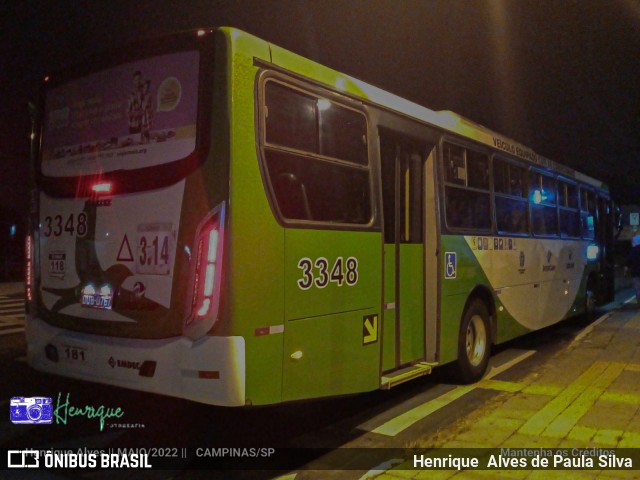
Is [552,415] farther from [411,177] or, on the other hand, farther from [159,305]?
[159,305]

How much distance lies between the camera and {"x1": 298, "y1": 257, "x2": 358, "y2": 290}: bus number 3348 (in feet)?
14.8

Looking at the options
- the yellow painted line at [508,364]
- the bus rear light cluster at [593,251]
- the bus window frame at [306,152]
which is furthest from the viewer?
the bus rear light cluster at [593,251]

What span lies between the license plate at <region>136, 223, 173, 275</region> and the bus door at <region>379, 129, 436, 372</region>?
2300 millimetres

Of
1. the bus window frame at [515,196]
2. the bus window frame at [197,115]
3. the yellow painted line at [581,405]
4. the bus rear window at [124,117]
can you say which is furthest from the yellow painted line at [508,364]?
the bus rear window at [124,117]

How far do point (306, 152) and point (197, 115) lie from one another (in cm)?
96

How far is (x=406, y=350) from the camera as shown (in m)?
6.10

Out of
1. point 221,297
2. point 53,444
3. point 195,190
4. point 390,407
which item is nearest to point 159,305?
point 221,297

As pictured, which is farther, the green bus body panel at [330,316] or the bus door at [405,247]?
the bus door at [405,247]

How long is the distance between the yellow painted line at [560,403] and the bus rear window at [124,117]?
13.6ft

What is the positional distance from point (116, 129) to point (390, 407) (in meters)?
4.15

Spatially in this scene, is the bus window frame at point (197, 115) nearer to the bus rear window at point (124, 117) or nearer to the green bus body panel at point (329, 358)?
the bus rear window at point (124, 117)

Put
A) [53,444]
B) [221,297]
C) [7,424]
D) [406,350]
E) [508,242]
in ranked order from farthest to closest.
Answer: [508,242] < [406,350] < [7,424] < [53,444] < [221,297]

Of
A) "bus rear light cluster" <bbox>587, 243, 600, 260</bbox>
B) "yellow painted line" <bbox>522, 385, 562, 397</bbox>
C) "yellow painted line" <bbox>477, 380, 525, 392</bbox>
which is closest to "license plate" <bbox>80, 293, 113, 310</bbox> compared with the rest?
"yellow painted line" <bbox>477, 380, 525, 392</bbox>

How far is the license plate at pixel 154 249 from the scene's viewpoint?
4.21 m
